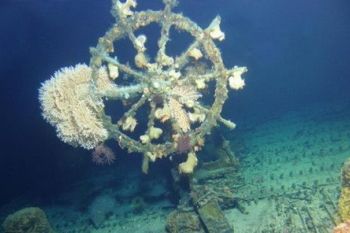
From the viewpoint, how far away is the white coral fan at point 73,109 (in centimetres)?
532

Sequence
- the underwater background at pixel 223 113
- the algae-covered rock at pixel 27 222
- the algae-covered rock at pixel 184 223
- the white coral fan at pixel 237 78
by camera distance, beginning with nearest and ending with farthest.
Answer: the algae-covered rock at pixel 27 222, the white coral fan at pixel 237 78, the algae-covered rock at pixel 184 223, the underwater background at pixel 223 113

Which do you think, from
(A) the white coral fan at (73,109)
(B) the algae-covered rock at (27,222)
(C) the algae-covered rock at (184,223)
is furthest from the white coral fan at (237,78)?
(B) the algae-covered rock at (27,222)

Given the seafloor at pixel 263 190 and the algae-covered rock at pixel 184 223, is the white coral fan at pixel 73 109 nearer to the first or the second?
the algae-covered rock at pixel 184 223

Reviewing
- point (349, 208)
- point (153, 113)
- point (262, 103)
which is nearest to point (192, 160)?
point (153, 113)

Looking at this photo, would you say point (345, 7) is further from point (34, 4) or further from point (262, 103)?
point (34, 4)

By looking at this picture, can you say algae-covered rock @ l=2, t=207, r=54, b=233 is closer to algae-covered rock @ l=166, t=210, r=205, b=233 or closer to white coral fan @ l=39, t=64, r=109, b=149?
white coral fan @ l=39, t=64, r=109, b=149

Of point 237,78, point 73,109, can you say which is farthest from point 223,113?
point 73,109

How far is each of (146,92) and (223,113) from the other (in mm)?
6845

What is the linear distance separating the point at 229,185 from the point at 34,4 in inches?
505

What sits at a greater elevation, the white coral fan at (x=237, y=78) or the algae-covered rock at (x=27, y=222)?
the white coral fan at (x=237, y=78)

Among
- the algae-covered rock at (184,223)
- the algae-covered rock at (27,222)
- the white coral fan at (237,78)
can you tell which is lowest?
the algae-covered rock at (184,223)

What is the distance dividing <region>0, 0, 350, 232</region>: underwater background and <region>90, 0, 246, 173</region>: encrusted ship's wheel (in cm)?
141

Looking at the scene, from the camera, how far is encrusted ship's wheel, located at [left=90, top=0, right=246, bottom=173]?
5305 mm

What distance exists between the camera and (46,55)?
17.2 metres
